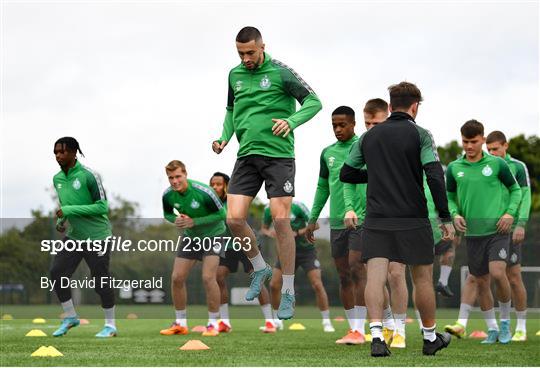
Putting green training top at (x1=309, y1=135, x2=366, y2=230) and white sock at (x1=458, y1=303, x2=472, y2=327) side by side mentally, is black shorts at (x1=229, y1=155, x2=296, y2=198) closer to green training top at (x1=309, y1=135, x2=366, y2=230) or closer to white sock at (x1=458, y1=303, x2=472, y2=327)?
green training top at (x1=309, y1=135, x2=366, y2=230)

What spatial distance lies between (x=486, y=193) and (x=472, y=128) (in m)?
0.81

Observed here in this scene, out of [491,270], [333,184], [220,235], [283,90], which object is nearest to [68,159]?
[220,235]

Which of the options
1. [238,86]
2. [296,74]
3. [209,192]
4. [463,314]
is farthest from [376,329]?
[209,192]

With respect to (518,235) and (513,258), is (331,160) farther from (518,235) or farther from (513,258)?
(513,258)

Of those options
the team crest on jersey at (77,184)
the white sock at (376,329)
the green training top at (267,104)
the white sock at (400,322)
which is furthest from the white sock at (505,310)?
the team crest on jersey at (77,184)

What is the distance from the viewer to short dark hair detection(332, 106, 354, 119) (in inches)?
433

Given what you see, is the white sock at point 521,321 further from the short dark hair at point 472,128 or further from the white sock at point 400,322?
the white sock at point 400,322

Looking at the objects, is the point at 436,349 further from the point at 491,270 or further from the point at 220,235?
the point at 220,235

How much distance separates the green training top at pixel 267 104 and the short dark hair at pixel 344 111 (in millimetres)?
1798

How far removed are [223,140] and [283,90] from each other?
76 cm

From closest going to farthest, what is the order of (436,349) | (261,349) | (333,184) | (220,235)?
1. (436,349)
2. (261,349)
3. (333,184)
4. (220,235)

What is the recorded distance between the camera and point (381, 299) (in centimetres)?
854

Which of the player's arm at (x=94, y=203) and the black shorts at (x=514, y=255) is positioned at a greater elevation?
the player's arm at (x=94, y=203)

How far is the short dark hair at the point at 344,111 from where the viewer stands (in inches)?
433
